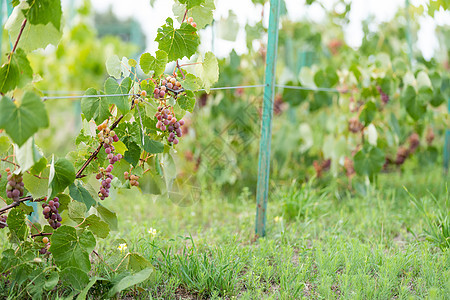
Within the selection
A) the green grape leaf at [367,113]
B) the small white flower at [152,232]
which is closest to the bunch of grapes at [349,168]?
the green grape leaf at [367,113]

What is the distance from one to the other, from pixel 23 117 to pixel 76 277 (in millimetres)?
448

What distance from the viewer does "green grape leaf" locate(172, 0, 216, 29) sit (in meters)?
1.27

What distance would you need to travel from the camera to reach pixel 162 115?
3.88 ft

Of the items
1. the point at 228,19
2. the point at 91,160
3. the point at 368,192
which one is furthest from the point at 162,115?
the point at 368,192

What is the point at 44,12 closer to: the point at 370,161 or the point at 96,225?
the point at 96,225

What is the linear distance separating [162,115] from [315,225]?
87 cm

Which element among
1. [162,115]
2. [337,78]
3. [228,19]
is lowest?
[162,115]

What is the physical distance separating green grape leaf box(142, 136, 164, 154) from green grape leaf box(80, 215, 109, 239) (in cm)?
24

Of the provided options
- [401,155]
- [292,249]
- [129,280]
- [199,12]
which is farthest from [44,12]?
[401,155]

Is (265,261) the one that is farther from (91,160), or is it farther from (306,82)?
(306,82)

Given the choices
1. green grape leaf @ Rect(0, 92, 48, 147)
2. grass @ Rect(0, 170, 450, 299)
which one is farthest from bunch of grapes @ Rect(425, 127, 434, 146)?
green grape leaf @ Rect(0, 92, 48, 147)

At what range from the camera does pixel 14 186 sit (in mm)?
1070

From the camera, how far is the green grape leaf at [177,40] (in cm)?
120

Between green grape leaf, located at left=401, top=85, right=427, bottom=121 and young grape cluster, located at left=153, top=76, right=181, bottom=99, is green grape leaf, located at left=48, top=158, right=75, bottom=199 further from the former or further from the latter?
green grape leaf, located at left=401, top=85, right=427, bottom=121
